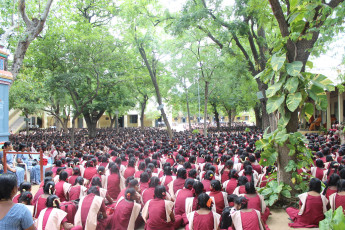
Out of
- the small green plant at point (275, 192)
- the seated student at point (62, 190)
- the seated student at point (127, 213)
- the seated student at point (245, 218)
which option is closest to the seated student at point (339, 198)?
the small green plant at point (275, 192)

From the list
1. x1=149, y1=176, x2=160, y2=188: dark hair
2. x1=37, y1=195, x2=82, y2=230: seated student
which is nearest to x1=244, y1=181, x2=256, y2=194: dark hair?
x1=149, y1=176, x2=160, y2=188: dark hair

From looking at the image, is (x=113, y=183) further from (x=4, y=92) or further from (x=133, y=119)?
(x=133, y=119)

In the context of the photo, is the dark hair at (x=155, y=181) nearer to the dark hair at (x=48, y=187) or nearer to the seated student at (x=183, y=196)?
the seated student at (x=183, y=196)

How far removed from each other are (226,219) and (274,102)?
8.15 feet

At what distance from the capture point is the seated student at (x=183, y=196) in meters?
5.00

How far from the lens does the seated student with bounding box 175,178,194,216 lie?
197 inches

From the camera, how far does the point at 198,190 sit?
4.40 meters

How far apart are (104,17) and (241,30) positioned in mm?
15369

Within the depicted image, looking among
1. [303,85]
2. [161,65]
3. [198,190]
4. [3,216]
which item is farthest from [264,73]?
[161,65]

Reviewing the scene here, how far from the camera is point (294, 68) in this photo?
4883mm

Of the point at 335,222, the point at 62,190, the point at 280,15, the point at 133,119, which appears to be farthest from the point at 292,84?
the point at 133,119

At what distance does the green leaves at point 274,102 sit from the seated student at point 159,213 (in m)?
2.66

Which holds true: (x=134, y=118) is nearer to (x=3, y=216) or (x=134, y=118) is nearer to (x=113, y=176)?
(x=113, y=176)

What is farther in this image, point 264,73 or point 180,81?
point 180,81
